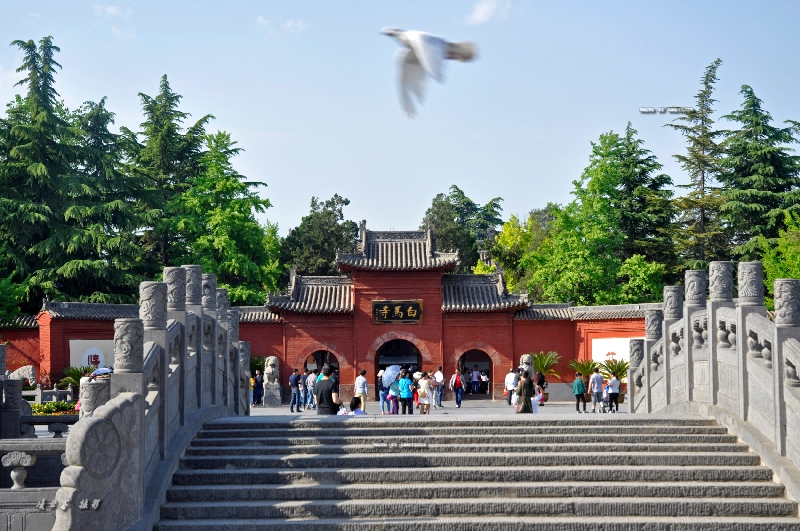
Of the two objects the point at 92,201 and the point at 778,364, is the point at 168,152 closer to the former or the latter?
the point at 92,201

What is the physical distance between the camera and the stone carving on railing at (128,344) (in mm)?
7750

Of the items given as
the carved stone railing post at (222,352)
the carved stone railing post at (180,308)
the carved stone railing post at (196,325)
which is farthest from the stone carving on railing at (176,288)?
the carved stone railing post at (222,352)

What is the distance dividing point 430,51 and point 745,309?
5.54 m

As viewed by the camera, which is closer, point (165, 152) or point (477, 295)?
point (477, 295)

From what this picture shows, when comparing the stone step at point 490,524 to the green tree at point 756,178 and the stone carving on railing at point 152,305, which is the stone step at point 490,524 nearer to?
the stone carving on railing at point 152,305

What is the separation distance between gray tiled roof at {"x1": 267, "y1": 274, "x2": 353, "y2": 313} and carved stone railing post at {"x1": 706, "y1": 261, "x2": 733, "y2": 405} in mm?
20120

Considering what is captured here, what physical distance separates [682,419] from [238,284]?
28.5 meters

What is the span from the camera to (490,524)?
7.83 m

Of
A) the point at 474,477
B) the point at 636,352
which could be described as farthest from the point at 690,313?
the point at 474,477

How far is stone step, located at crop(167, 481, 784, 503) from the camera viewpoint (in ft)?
27.2

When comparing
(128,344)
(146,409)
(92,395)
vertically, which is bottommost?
(146,409)

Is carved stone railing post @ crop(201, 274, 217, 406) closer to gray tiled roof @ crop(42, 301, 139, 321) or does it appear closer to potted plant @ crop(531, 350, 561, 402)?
gray tiled roof @ crop(42, 301, 139, 321)

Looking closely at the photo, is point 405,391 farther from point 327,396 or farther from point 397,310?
point 397,310

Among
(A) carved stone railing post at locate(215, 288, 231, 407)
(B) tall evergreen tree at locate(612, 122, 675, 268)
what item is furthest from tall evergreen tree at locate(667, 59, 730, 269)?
(A) carved stone railing post at locate(215, 288, 231, 407)
